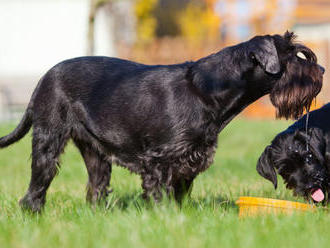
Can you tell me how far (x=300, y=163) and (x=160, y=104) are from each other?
5.03 feet

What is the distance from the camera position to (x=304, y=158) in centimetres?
493

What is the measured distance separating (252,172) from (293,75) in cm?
382

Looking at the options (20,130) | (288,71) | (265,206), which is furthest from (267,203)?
(20,130)

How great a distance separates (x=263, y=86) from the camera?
14.3 feet

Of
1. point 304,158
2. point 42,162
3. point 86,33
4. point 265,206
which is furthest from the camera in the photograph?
point 86,33

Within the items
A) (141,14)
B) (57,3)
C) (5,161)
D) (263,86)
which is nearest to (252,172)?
(263,86)

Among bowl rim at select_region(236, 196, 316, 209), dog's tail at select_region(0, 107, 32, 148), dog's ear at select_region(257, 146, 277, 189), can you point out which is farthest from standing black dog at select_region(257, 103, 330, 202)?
dog's tail at select_region(0, 107, 32, 148)

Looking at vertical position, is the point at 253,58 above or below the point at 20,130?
above

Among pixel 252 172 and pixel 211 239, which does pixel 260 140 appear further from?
pixel 211 239

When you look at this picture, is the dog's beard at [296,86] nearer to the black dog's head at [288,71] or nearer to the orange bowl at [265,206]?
the black dog's head at [288,71]

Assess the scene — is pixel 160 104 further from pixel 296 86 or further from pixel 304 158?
pixel 304 158

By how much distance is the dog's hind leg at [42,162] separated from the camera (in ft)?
15.3

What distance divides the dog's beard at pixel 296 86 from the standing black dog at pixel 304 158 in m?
0.59

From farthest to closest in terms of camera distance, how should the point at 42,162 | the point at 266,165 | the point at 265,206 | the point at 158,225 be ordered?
the point at 266,165 → the point at 42,162 → the point at 265,206 → the point at 158,225
